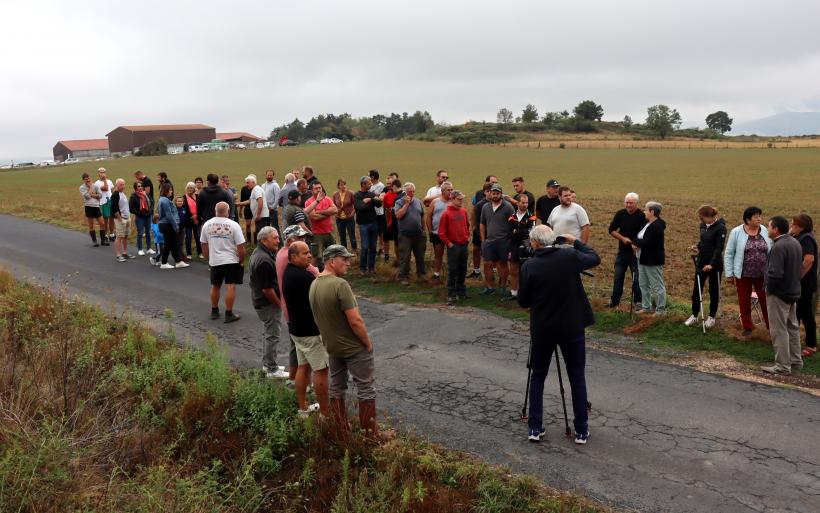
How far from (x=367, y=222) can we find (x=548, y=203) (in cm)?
369

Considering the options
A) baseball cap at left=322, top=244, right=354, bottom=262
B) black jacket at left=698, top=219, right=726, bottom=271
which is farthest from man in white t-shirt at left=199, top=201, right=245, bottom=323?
black jacket at left=698, top=219, right=726, bottom=271

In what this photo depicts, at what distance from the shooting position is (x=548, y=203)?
459 inches

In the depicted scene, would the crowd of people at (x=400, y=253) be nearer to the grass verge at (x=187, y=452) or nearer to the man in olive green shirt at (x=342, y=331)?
the man in olive green shirt at (x=342, y=331)

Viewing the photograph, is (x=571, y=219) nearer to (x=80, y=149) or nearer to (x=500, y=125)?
(x=500, y=125)

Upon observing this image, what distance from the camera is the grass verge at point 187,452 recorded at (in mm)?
5055

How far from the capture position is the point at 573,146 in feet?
286

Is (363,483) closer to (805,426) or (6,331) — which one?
(805,426)

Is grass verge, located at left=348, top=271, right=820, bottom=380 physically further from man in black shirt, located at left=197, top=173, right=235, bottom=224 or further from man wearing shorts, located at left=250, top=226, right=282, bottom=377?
man in black shirt, located at left=197, top=173, right=235, bottom=224

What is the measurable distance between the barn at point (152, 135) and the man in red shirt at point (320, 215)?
126 meters

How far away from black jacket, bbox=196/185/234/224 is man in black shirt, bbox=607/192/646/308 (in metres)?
8.09

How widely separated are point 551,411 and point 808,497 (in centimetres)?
234

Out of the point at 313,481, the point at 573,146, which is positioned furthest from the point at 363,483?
the point at 573,146

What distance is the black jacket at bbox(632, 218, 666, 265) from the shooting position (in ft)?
31.5

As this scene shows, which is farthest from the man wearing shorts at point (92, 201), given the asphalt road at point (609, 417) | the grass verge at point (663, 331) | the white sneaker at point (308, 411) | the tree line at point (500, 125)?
the tree line at point (500, 125)
